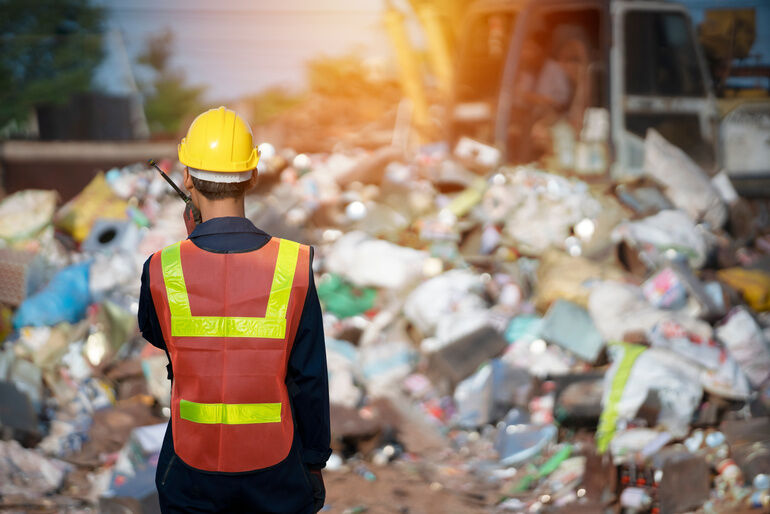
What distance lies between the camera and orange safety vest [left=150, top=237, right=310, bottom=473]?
150cm

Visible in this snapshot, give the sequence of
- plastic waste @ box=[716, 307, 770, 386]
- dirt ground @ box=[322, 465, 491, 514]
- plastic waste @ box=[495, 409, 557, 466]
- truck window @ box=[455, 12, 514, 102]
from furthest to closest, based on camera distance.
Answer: truck window @ box=[455, 12, 514, 102], plastic waste @ box=[716, 307, 770, 386], plastic waste @ box=[495, 409, 557, 466], dirt ground @ box=[322, 465, 491, 514]

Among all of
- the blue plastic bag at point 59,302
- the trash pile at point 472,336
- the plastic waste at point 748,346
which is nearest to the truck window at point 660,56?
the trash pile at point 472,336

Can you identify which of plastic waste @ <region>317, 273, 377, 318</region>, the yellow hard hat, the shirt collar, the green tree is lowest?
the green tree

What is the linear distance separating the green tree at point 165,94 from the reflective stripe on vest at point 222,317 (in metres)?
25.8

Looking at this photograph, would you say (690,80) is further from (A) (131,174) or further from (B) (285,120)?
(B) (285,120)

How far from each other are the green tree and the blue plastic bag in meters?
21.9

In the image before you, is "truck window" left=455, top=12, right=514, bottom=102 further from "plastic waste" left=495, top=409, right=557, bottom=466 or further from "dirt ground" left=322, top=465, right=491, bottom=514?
"dirt ground" left=322, top=465, right=491, bottom=514

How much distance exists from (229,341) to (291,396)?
0.20 m

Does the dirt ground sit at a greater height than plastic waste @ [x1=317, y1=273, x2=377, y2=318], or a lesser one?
greater

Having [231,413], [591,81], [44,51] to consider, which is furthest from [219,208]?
[44,51]

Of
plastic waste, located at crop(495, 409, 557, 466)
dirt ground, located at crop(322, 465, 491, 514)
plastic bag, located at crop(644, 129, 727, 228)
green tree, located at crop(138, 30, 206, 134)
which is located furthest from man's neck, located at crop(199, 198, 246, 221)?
green tree, located at crop(138, 30, 206, 134)

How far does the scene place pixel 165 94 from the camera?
28.4m

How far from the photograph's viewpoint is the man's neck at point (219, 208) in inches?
61.8

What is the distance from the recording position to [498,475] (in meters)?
3.83
